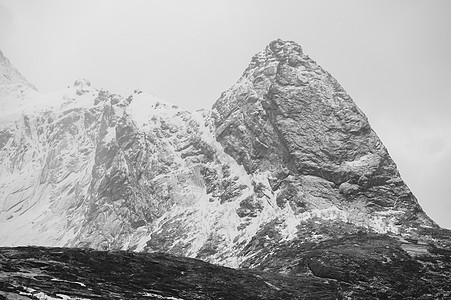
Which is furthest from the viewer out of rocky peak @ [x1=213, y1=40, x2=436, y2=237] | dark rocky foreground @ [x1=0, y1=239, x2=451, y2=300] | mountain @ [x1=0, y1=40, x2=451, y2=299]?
rocky peak @ [x1=213, y1=40, x2=436, y2=237]

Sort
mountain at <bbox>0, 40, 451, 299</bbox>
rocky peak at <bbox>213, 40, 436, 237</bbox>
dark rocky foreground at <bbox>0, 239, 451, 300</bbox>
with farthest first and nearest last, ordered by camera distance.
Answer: rocky peak at <bbox>213, 40, 436, 237</bbox>
mountain at <bbox>0, 40, 451, 299</bbox>
dark rocky foreground at <bbox>0, 239, 451, 300</bbox>

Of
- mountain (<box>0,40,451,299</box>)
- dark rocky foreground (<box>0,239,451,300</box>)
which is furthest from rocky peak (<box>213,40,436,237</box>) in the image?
dark rocky foreground (<box>0,239,451,300</box>)

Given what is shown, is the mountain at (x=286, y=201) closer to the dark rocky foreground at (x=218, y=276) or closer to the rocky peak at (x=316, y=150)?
the rocky peak at (x=316, y=150)

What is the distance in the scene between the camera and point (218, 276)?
270 feet

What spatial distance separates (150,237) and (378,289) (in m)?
96.3

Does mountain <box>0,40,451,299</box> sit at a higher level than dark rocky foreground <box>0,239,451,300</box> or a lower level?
higher

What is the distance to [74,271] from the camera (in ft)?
232

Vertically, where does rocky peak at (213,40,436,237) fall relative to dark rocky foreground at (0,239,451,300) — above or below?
above

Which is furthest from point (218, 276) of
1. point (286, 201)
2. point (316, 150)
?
point (316, 150)

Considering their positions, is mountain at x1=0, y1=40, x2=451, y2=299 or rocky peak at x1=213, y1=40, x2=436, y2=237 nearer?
mountain at x1=0, y1=40, x2=451, y2=299

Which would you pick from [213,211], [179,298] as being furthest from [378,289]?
[213,211]

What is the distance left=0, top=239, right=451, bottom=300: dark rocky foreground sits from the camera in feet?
203

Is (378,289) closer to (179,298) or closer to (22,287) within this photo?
(179,298)

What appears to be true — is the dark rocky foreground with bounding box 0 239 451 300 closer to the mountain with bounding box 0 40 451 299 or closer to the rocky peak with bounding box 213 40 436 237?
the mountain with bounding box 0 40 451 299
